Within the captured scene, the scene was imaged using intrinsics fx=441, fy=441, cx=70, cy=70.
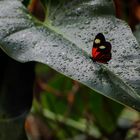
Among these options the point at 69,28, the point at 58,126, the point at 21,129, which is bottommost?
the point at 58,126

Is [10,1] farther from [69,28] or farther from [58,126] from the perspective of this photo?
[58,126]

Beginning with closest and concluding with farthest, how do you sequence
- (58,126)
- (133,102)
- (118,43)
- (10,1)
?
(133,102) < (118,43) < (10,1) < (58,126)

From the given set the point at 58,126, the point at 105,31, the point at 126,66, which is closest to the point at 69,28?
the point at 105,31

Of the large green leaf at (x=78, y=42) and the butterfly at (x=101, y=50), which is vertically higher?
the butterfly at (x=101, y=50)

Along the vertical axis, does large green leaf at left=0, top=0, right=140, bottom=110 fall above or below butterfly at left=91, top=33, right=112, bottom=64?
below
